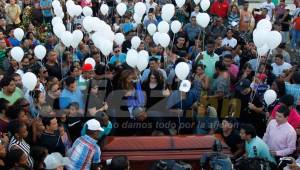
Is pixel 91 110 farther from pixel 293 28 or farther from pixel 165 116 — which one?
pixel 293 28

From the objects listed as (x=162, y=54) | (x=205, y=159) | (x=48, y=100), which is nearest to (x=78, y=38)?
(x=162, y=54)

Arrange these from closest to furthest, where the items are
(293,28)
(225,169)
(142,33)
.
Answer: (225,169) < (142,33) < (293,28)

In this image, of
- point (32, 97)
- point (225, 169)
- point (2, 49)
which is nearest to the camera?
point (225, 169)

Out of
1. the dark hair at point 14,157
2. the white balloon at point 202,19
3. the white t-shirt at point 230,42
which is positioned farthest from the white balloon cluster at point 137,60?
the dark hair at point 14,157

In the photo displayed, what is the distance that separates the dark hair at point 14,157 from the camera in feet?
15.9

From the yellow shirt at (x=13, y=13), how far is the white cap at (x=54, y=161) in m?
7.36

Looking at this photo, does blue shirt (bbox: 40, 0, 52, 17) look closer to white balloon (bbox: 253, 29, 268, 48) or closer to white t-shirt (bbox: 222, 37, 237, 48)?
white t-shirt (bbox: 222, 37, 237, 48)

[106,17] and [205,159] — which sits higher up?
[106,17]

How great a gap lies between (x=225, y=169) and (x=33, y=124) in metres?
2.14

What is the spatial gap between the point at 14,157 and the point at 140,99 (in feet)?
7.88

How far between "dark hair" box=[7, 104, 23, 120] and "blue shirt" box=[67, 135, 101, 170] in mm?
914

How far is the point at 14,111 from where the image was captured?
5.87 meters

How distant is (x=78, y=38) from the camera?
8398 mm

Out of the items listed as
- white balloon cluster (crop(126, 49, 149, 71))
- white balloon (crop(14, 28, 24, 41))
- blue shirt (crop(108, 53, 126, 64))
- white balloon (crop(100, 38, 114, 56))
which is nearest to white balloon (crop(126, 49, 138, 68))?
white balloon cluster (crop(126, 49, 149, 71))
